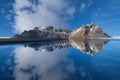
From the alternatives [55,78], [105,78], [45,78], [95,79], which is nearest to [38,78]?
[45,78]

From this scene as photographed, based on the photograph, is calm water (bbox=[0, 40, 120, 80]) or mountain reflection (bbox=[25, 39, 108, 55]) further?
mountain reflection (bbox=[25, 39, 108, 55])

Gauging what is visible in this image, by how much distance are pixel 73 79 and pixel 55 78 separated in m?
1.39

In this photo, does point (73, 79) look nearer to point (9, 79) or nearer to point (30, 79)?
point (30, 79)

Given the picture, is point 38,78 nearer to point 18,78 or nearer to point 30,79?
point 30,79

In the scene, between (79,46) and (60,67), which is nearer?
(60,67)

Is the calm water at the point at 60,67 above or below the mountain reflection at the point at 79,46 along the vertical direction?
above

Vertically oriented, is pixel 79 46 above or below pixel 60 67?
below

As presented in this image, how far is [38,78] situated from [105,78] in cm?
507

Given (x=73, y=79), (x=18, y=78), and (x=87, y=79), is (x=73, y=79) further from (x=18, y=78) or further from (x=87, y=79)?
(x=18, y=78)

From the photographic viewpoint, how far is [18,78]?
12867 millimetres

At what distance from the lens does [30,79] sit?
40.9 feet

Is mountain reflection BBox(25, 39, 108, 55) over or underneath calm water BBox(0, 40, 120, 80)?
underneath

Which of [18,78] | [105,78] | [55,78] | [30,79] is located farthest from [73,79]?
[18,78]

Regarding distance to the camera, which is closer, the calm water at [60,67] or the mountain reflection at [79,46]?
the calm water at [60,67]
